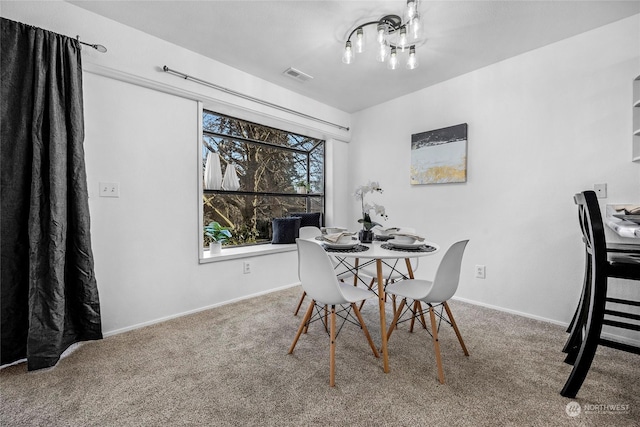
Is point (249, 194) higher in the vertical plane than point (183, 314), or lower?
higher

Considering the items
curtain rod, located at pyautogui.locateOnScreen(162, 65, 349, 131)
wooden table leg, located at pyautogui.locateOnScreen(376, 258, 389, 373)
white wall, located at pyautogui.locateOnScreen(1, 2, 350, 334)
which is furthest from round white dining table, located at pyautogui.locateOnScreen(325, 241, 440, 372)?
curtain rod, located at pyautogui.locateOnScreen(162, 65, 349, 131)

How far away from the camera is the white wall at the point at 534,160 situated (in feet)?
6.77

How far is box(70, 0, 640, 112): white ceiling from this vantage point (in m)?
1.89

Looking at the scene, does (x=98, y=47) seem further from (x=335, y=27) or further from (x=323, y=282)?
(x=323, y=282)

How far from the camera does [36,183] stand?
5.50 ft

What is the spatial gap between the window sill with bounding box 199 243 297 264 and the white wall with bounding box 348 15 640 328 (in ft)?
5.46

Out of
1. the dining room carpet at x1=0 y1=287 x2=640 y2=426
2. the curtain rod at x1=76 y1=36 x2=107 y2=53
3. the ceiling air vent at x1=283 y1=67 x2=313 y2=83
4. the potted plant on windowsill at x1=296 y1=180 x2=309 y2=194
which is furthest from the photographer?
the potted plant on windowsill at x1=296 y1=180 x2=309 y2=194

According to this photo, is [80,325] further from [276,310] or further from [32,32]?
[32,32]

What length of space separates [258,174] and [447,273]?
2453 millimetres

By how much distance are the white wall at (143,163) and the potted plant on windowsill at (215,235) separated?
196 millimetres

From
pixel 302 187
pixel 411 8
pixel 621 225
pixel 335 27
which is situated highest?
pixel 335 27

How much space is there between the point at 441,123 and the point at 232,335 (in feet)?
9.65

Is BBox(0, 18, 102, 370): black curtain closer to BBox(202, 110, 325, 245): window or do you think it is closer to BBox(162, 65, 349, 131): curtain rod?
BBox(162, 65, 349, 131): curtain rod

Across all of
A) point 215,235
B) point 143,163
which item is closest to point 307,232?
point 215,235
